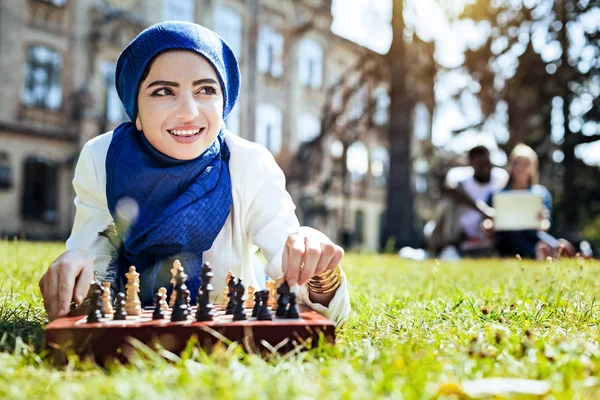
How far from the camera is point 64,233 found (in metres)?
19.7

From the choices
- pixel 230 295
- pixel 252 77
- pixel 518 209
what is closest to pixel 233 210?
pixel 230 295

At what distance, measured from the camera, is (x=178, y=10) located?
22.5 metres

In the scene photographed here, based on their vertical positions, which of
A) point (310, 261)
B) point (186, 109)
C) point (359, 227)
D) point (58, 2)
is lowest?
point (310, 261)

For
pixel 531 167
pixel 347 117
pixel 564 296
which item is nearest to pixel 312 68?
pixel 347 117

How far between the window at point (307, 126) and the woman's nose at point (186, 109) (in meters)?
24.6

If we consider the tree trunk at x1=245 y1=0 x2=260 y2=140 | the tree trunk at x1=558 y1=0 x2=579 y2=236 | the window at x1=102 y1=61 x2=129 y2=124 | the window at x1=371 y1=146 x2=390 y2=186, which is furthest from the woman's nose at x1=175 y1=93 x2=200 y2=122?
the window at x1=371 y1=146 x2=390 y2=186

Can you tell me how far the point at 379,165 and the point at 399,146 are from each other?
20.2 meters

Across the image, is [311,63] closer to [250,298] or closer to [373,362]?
[250,298]

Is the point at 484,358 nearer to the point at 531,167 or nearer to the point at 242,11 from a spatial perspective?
the point at 531,167

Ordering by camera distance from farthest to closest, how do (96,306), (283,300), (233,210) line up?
(233,210)
(283,300)
(96,306)

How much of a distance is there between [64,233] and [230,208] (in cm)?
1820

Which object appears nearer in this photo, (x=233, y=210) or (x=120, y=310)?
(x=120, y=310)

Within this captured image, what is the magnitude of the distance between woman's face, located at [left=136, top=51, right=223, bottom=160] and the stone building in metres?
13.1

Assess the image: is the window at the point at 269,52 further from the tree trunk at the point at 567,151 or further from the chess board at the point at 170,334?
the chess board at the point at 170,334
